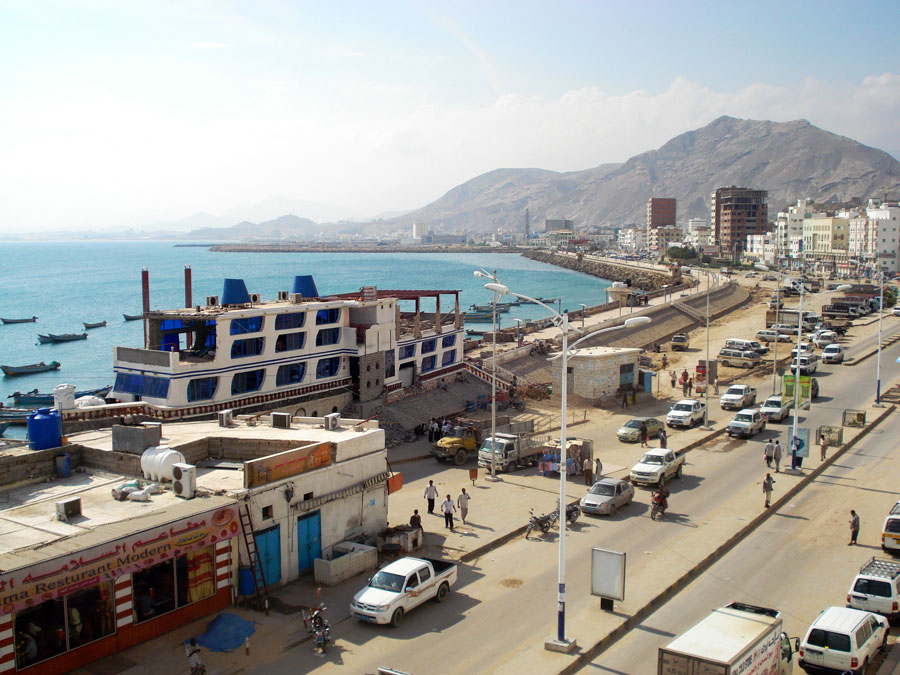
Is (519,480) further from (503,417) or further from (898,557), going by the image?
(898,557)

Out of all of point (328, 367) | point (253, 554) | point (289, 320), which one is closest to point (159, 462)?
point (253, 554)

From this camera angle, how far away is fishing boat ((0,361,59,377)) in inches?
2901

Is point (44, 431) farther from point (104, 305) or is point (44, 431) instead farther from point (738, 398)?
point (104, 305)

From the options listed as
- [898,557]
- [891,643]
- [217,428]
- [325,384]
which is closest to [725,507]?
[898,557]

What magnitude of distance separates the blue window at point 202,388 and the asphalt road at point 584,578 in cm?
1572

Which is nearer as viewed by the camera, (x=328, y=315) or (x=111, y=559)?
(x=111, y=559)

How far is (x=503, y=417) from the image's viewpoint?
38.2 metres

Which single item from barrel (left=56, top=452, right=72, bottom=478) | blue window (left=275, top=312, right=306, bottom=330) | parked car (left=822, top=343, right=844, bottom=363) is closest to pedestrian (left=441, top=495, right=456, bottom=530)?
barrel (left=56, top=452, right=72, bottom=478)

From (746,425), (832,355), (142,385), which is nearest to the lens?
(142,385)

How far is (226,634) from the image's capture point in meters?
14.1

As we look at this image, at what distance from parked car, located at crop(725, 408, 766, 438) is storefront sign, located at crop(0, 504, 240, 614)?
1024 inches

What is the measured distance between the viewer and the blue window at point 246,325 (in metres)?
32.5

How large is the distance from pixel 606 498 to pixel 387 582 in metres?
9.89

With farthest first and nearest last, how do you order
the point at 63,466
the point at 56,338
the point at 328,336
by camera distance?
the point at 56,338, the point at 328,336, the point at 63,466
